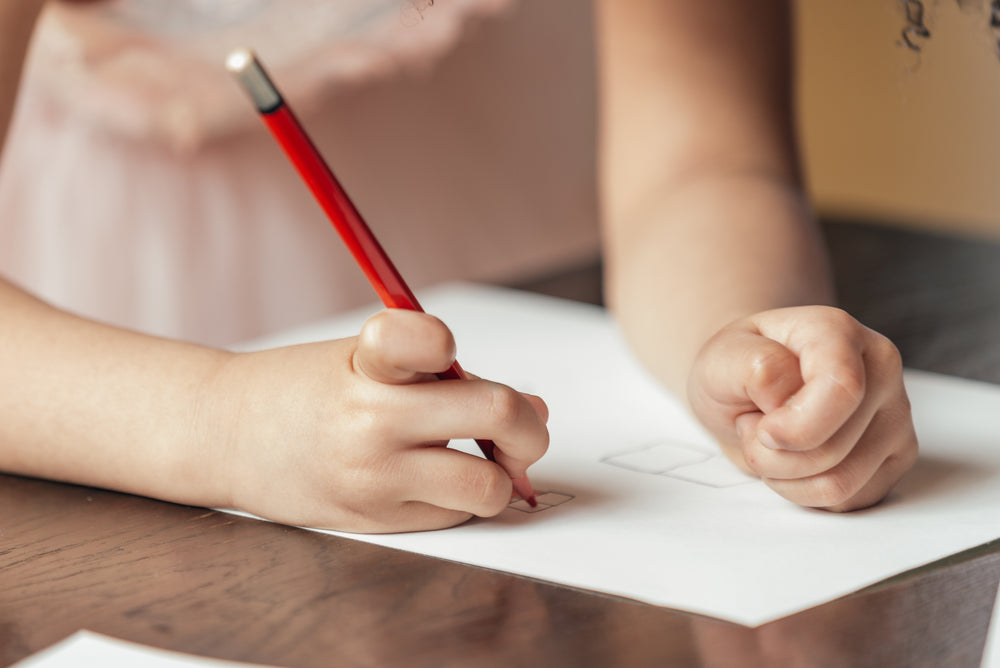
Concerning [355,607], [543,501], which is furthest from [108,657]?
[543,501]

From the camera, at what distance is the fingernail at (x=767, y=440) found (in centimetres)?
40

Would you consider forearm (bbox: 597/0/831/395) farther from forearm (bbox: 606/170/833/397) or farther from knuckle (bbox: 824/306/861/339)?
knuckle (bbox: 824/306/861/339)

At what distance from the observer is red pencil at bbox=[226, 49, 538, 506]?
13.5 inches

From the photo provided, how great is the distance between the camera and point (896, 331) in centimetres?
67

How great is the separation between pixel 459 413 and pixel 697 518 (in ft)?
0.33

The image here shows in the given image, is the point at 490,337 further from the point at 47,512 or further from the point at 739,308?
the point at 47,512

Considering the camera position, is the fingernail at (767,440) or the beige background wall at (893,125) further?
the beige background wall at (893,125)

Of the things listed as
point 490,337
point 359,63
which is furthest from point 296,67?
point 490,337

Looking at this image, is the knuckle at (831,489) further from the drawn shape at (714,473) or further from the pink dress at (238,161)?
the pink dress at (238,161)

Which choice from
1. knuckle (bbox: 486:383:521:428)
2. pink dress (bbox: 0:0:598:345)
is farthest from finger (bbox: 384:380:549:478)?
pink dress (bbox: 0:0:598:345)

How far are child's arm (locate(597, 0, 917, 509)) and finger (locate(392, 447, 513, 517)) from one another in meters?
0.10

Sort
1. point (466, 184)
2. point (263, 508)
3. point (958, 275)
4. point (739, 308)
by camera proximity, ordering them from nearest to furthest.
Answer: point (263, 508)
point (739, 308)
point (958, 275)
point (466, 184)

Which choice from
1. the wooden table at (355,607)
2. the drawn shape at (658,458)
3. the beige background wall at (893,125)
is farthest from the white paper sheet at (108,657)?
the beige background wall at (893,125)

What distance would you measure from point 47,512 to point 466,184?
2.37 feet
